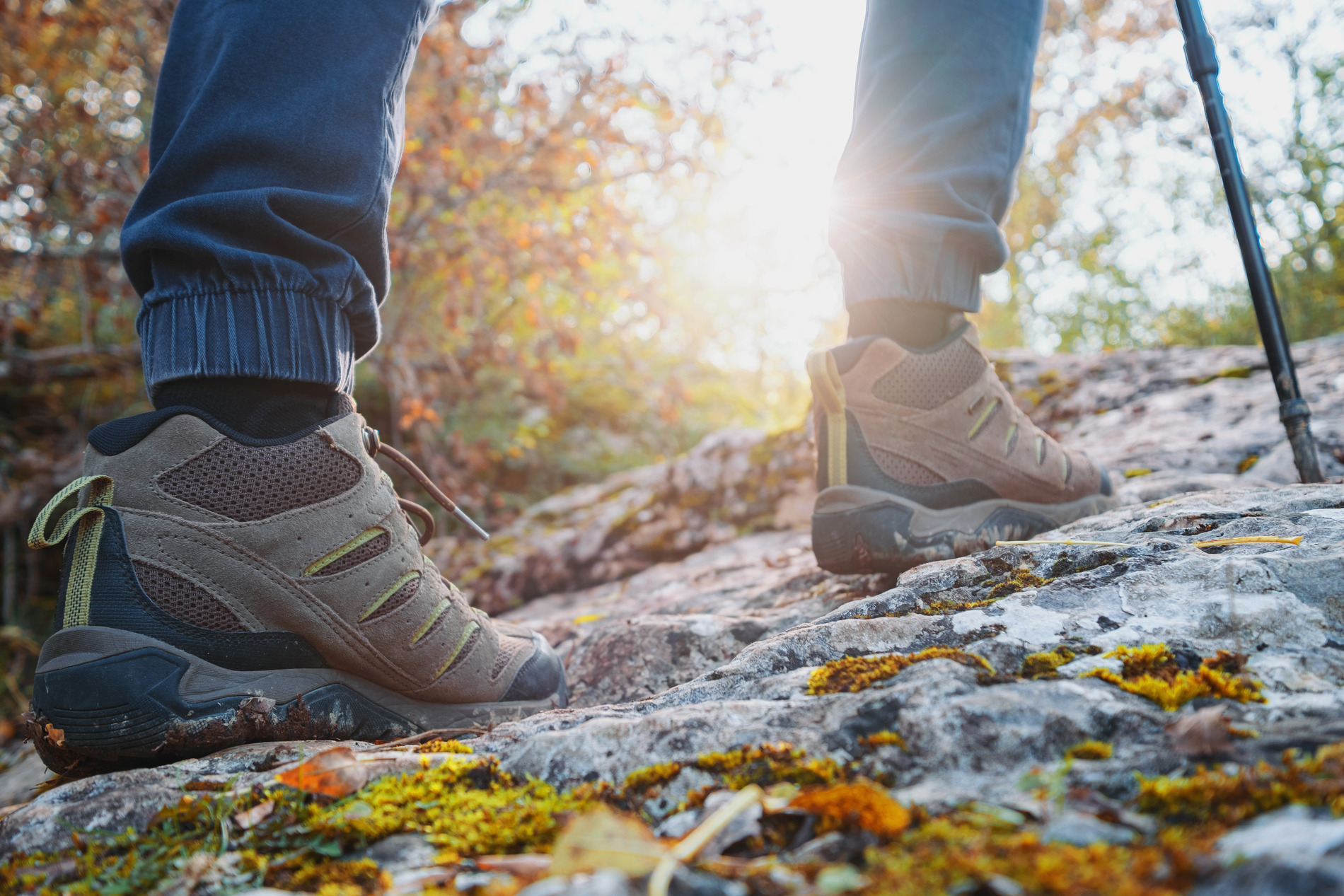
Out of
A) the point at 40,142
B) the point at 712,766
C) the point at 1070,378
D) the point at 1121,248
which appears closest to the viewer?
the point at 712,766

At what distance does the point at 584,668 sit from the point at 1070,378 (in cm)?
297

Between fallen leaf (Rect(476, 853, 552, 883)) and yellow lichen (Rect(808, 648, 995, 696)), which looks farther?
yellow lichen (Rect(808, 648, 995, 696))

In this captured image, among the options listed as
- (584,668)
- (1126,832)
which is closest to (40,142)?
(584,668)

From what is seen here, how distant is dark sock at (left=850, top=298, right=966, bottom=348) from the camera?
188 cm

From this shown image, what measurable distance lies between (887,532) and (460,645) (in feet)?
3.30

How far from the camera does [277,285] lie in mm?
1241

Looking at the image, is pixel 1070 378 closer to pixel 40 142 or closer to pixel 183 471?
pixel 183 471

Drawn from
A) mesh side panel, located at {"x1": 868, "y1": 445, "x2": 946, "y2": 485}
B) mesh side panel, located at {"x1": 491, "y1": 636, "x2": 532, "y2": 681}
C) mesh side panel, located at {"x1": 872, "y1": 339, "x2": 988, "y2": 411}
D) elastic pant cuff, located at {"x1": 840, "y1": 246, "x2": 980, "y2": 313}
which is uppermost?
elastic pant cuff, located at {"x1": 840, "y1": 246, "x2": 980, "y2": 313}

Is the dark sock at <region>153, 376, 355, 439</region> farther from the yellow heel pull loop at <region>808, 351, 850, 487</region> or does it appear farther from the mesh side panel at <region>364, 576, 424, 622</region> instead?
the yellow heel pull loop at <region>808, 351, 850, 487</region>

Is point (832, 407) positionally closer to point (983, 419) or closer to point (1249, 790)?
point (983, 419)

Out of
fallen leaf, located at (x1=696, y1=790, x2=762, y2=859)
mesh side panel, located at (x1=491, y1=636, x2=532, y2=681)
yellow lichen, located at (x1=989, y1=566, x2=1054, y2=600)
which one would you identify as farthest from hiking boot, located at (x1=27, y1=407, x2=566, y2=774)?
yellow lichen, located at (x1=989, y1=566, x2=1054, y2=600)

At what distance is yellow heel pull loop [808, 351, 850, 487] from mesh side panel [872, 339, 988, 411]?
0.10 metres

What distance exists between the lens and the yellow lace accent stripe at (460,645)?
4.77 ft

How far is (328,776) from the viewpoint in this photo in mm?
897
